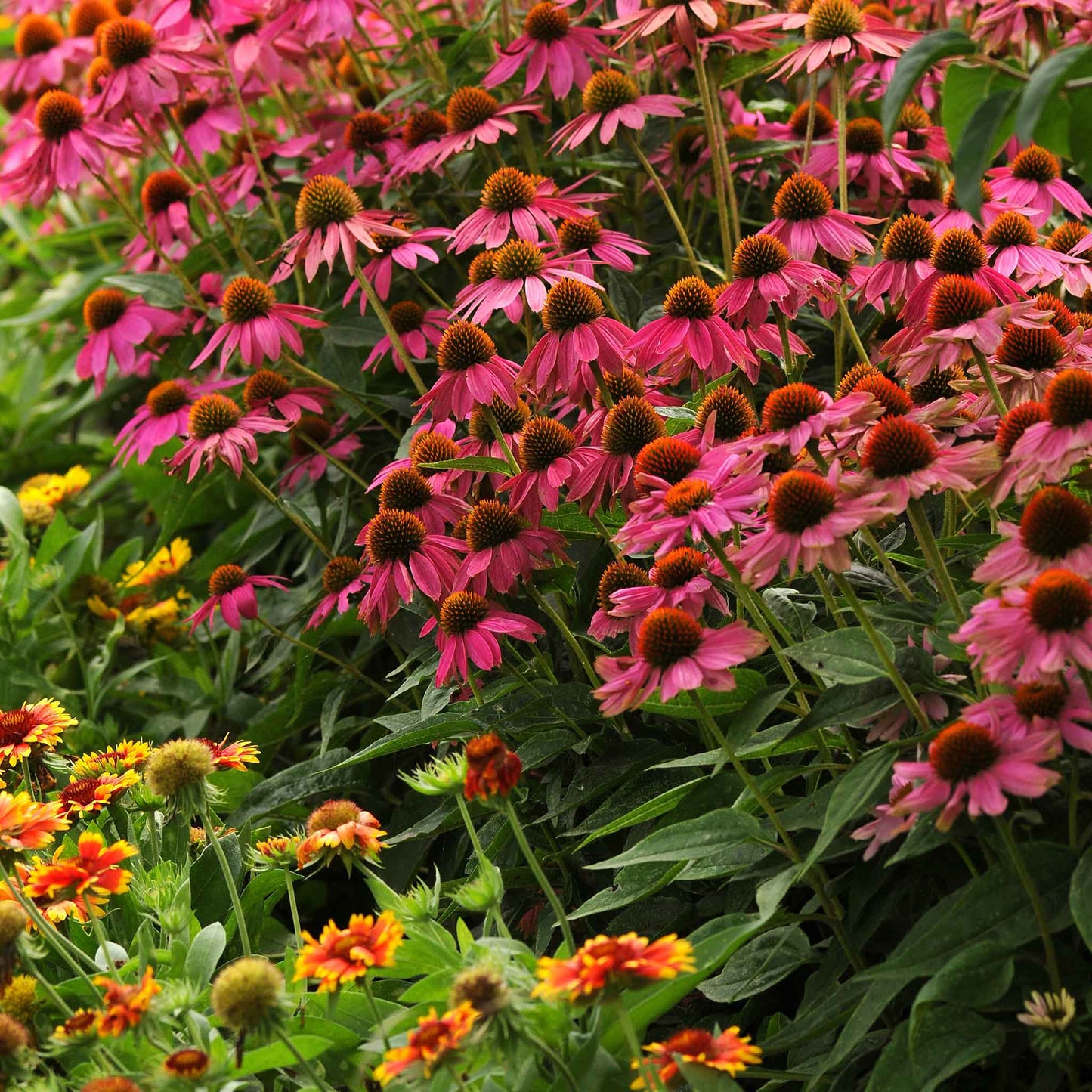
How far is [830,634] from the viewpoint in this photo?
3.34 feet

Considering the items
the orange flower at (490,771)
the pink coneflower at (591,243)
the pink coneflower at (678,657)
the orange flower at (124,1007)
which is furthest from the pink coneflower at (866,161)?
the orange flower at (124,1007)

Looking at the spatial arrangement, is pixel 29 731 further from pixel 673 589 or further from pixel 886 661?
pixel 886 661

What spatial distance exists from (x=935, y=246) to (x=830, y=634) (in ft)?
1.54

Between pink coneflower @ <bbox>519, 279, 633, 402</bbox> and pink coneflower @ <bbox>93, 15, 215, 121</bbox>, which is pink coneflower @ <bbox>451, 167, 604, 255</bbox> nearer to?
pink coneflower @ <bbox>519, 279, 633, 402</bbox>

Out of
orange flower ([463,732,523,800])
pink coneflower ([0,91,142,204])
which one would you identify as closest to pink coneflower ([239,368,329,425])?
pink coneflower ([0,91,142,204])

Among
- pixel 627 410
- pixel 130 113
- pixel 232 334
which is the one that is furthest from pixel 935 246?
pixel 130 113

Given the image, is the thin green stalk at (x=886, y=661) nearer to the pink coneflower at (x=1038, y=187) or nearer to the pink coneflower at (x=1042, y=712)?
the pink coneflower at (x=1042, y=712)

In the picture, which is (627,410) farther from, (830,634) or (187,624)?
(187,624)

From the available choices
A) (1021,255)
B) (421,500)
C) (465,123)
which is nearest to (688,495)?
(421,500)

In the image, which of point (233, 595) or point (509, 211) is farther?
point (233, 595)

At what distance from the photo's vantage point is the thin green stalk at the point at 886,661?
95cm

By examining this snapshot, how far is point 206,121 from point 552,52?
2.21 ft

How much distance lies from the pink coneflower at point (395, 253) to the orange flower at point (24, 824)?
0.81m

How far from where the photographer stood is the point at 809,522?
951 millimetres
